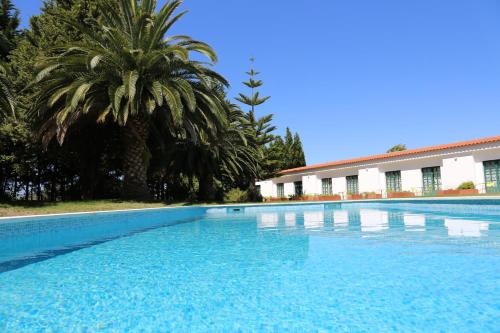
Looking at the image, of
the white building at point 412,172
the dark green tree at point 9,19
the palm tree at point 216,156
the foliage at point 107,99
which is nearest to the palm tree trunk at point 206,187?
the palm tree at point 216,156

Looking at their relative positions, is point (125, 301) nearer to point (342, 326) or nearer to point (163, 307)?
point (163, 307)

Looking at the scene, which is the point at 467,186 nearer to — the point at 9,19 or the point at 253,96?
the point at 253,96

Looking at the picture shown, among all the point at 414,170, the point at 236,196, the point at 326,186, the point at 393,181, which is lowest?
the point at 236,196

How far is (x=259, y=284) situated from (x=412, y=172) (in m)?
21.2

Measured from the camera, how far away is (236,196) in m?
26.3

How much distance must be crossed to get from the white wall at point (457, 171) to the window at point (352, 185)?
6026 mm

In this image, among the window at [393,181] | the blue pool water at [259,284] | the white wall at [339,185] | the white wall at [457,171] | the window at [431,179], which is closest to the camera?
the blue pool water at [259,284]

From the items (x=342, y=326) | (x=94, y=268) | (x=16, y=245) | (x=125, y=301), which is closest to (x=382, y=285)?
(x=342, y=326)

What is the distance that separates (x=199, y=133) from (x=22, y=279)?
12.0m

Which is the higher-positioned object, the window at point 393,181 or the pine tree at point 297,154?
the pine tree at point 297,154

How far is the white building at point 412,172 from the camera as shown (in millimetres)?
18812

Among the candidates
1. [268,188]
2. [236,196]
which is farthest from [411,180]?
[268,188]

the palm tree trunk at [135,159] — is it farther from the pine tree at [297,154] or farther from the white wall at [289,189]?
the pine tree at [297,154]

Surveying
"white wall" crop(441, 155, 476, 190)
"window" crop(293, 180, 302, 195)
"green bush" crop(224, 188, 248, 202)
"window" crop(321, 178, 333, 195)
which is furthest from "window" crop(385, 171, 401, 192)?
"green bush" crop(224, 188, 248, 202)
